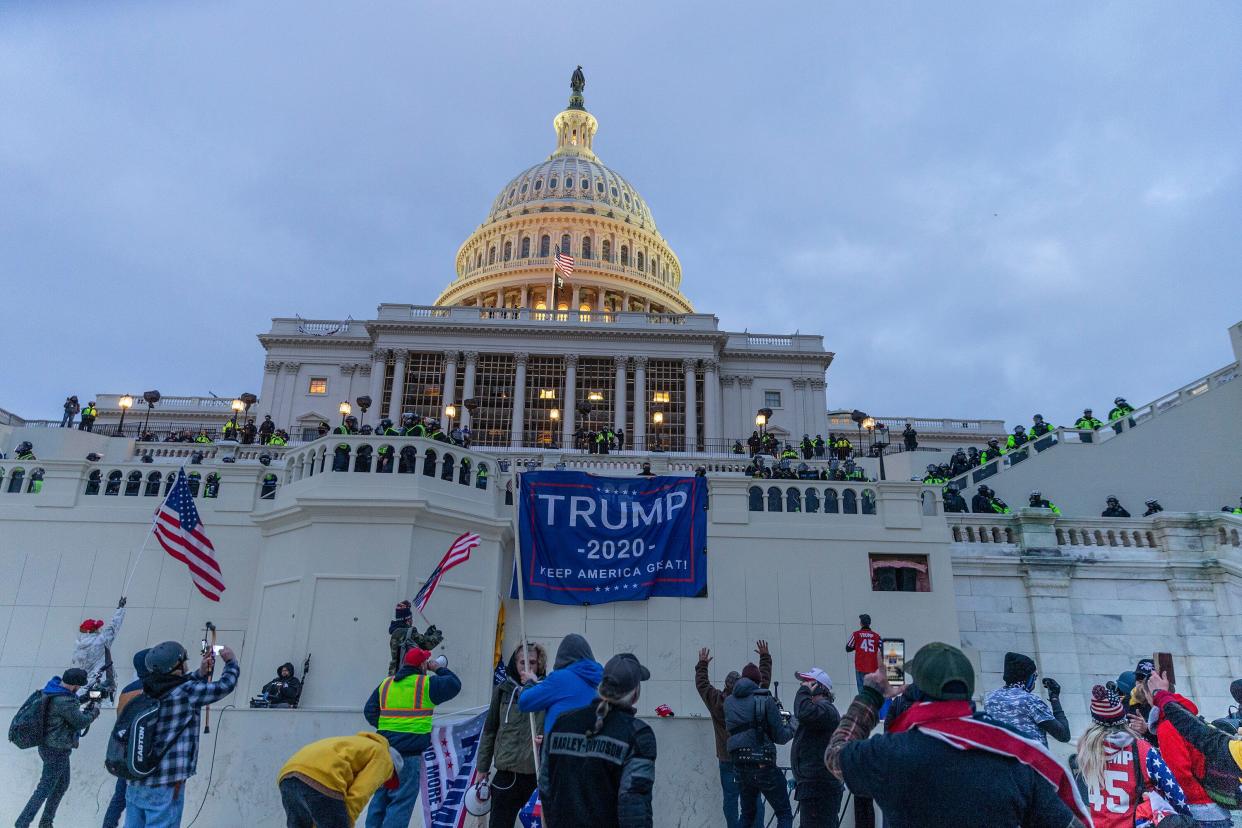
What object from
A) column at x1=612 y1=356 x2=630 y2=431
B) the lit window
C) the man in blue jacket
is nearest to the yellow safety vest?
the man in blue jacket

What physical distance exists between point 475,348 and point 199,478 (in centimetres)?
3635

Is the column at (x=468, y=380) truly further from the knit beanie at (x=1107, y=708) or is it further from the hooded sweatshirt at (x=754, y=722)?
the knit beanie at (x=1107, y=708)

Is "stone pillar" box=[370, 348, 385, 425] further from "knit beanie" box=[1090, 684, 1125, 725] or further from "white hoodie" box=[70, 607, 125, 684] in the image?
"knit beanie" box=[1090, 684, 1125, 725]

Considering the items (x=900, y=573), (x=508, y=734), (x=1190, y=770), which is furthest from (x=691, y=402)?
(x=1190, y=770)

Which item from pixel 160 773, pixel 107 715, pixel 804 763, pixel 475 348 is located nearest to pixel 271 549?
pixel 107 715

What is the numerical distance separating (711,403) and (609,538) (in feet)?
122

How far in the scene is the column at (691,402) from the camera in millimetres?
51366

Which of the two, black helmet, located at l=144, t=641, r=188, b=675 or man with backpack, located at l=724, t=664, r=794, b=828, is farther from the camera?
man with backpack, located at l=724, t=664, r=794, b=828

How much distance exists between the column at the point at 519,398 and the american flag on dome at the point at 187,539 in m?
36.8

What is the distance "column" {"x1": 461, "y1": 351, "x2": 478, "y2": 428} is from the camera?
170 ft

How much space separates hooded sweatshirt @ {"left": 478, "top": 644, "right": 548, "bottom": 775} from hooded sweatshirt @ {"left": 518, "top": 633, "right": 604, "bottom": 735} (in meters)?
1.06

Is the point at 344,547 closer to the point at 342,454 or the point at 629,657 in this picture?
the point at 342,454

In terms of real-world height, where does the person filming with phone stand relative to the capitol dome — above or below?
below

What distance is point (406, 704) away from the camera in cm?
728
